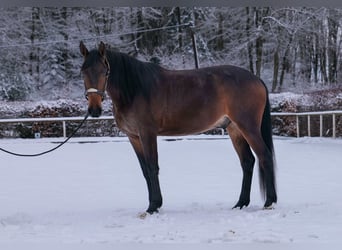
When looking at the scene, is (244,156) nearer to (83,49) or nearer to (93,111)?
(93,111)

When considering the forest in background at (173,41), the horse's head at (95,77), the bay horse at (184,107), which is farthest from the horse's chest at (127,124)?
the forest in background at (173,41)

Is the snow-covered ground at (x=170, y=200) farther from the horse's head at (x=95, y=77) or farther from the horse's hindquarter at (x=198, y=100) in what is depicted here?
the horse's head at (x=95, y=77)

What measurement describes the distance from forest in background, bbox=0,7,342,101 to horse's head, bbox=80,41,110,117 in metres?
→ 2.35

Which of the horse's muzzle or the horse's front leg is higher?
the horse's muzzle

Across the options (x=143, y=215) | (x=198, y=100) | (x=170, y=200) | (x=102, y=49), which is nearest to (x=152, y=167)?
(x=143, y=215)

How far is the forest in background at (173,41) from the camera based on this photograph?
676 cm

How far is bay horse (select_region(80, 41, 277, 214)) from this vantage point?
11.3 ft

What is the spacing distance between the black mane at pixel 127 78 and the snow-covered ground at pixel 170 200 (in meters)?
0.87

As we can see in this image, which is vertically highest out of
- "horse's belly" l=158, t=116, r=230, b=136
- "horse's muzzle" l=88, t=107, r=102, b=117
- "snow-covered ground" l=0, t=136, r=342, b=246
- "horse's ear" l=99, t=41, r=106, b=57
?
"horse's ear" l=99, t=41, r=106, b=57

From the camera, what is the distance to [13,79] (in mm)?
8906

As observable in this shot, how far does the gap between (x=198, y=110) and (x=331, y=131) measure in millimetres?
6241

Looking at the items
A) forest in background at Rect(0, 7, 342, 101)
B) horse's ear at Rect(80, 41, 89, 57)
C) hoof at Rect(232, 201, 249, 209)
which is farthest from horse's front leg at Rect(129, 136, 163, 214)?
forest in background at Rect(0, 7, 342, 101)

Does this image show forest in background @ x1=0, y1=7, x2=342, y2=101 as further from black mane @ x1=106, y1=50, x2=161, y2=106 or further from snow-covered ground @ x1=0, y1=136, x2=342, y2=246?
black mane @ x1=106, y1=50, x2=161, y2=106

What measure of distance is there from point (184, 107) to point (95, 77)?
2.43ft
